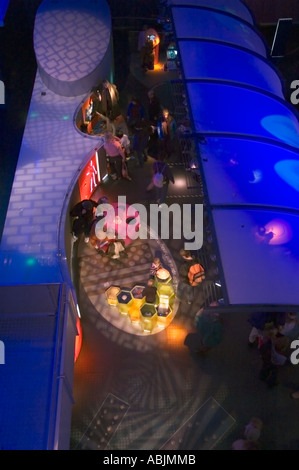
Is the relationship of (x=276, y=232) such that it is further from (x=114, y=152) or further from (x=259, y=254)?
(x=114, y=152)

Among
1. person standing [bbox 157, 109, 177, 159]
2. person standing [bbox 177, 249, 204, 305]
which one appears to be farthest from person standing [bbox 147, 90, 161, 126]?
person standing [bbox 177, 249, 204, 305]

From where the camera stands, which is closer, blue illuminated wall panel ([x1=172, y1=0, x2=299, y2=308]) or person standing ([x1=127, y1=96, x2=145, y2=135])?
blue illuminated wall panel ([x1=172, y1=0, x2=299, y2=308])

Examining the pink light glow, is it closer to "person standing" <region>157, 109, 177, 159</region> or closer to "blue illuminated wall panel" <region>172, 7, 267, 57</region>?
"person standing" <region>157, 109, 177, 159</region>

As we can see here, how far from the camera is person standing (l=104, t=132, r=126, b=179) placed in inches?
381

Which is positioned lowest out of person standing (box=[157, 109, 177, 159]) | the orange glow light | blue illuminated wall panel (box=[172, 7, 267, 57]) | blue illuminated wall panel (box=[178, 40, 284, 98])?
the orange glow light

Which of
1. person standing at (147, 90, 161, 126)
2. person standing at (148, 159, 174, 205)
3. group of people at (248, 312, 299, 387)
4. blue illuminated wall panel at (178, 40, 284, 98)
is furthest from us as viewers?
person standing at (147, 90, 161, 126)

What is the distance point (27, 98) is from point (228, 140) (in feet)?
21.9

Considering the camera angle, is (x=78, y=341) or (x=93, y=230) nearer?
(x=78, y=341)

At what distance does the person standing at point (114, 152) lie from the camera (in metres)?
9.68

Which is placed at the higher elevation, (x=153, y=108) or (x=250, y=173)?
(x=250, y=173)

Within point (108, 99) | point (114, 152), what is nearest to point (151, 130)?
point (114, 152)

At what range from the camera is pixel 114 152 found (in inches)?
389

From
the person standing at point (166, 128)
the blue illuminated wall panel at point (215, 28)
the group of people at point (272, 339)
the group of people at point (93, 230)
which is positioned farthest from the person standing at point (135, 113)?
the group of people at point (272, 339)

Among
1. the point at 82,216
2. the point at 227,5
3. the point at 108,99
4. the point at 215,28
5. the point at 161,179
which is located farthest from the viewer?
the point at 227,5
